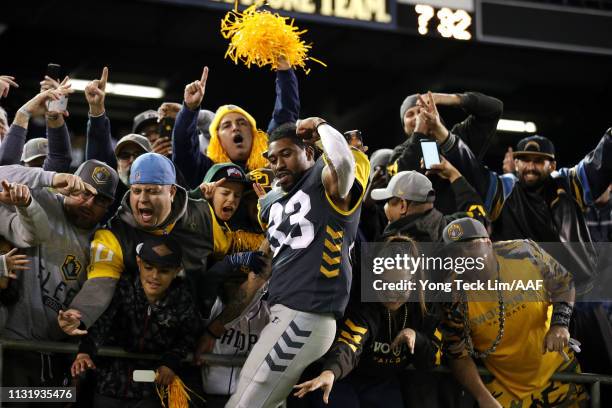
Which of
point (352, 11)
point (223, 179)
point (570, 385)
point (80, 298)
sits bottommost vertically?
point (570, 385)

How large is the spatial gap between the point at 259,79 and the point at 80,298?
634 centimetres

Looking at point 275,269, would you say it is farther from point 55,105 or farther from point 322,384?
point 55,105

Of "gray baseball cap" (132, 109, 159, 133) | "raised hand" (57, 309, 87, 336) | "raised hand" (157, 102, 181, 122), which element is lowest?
"raised hand" (57, 309, 87, 336)

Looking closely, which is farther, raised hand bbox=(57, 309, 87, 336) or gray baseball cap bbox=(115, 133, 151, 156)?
Answer: gray baseball cap bbox=(115, 133, 151, 156)

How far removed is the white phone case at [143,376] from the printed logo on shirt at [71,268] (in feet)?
1.76

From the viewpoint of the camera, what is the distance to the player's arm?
420 centimetres

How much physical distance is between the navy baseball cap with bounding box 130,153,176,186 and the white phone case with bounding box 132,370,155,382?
0.87 metres

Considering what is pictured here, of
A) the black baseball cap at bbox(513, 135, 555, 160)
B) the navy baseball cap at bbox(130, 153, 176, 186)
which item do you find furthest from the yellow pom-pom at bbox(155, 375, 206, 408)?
the black baseball cap at bbox(513, 135, 555, 160)

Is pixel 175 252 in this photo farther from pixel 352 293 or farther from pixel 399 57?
pixel 399 57

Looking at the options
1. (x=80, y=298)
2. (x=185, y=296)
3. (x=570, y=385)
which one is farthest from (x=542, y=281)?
(x=80, y=298)

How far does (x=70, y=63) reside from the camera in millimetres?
9586

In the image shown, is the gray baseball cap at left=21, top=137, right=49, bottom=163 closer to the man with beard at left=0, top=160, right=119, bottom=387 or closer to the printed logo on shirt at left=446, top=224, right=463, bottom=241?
the man with beard at left=0, top=160, right=119, bottom=387

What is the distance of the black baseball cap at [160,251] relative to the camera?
14.7ft

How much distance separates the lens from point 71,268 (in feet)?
14.9
